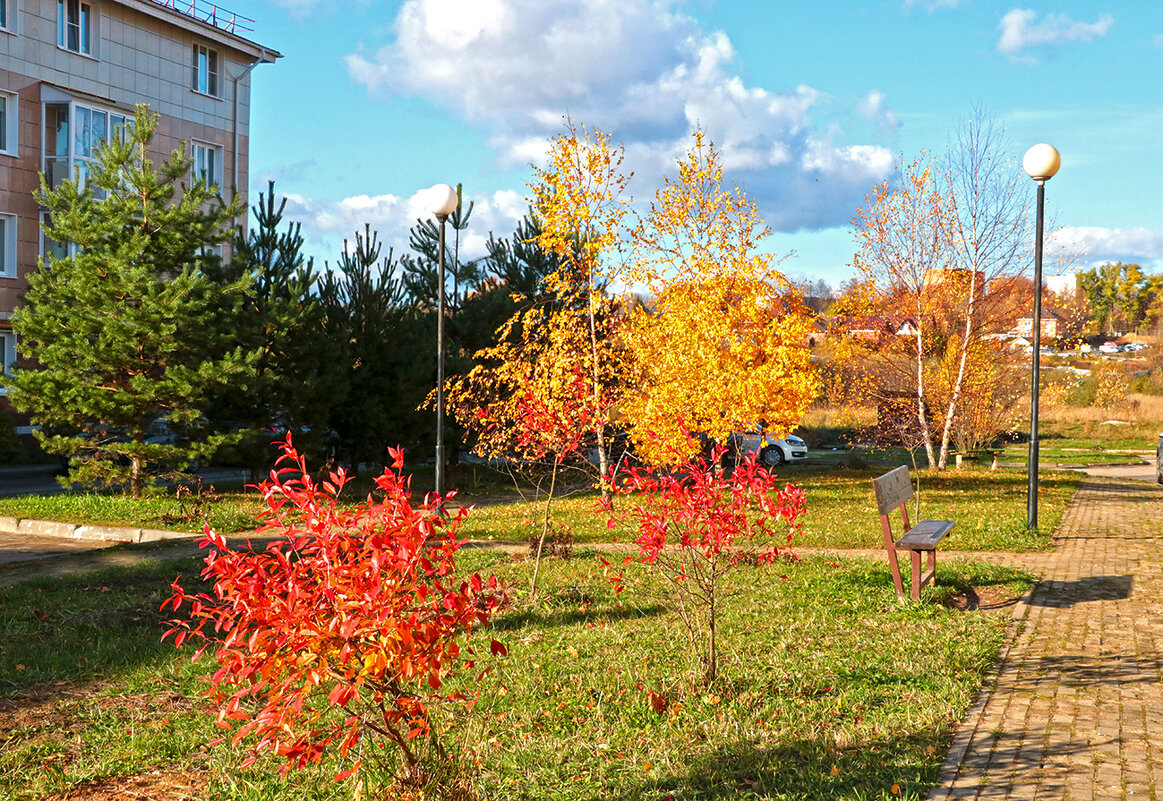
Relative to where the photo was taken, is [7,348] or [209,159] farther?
[209,159]

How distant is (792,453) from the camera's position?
93.7ft

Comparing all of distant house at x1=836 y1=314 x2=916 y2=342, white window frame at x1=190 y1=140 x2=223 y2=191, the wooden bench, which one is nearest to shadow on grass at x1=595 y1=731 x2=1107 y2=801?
the wooden bench

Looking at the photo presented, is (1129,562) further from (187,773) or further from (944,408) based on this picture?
(944,408)

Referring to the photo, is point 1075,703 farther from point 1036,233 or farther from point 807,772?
point 1036,233

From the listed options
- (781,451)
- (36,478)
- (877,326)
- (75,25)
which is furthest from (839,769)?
(75,25)

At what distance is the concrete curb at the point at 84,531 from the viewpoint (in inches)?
465

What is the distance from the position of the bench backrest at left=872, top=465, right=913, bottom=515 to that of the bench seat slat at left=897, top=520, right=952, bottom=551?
0.94 feet

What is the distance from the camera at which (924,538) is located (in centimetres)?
791

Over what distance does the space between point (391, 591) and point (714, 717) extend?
2479 mm

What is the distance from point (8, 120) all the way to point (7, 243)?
314cm

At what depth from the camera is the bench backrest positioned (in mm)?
7649

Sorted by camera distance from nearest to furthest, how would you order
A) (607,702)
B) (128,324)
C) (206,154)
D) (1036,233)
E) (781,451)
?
(607,702), (1036,233), (128,324), (781,451), (206,154)

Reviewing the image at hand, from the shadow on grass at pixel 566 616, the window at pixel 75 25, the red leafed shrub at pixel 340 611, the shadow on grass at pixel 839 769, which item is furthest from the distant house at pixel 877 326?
the window at pixel 75 25

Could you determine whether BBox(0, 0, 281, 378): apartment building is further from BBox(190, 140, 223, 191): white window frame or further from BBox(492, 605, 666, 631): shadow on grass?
BBox(492, 605, 666, 631): shadow on grass
